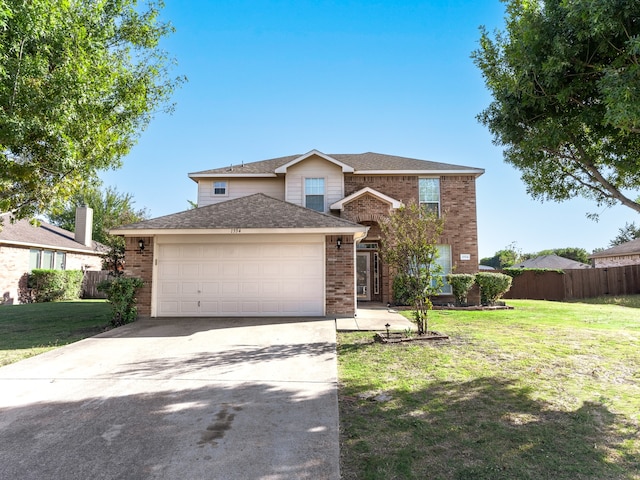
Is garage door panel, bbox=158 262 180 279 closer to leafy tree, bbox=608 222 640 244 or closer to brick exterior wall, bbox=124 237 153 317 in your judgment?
brick exterior wall, bbox=124 237 153 317

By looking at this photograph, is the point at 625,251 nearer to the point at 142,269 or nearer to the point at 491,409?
the point at 491,409

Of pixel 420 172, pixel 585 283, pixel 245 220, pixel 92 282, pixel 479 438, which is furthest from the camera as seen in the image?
pixel 92 282

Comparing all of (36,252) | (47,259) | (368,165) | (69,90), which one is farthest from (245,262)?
(47,259)

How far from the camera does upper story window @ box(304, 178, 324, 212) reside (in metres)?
16.5

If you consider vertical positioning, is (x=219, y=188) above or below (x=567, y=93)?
above

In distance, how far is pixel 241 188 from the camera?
17547mm

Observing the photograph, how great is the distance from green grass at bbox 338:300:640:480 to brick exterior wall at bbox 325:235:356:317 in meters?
2.94

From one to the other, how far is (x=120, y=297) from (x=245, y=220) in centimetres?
403

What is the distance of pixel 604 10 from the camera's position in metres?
4.08

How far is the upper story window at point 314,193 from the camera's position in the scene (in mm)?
16484

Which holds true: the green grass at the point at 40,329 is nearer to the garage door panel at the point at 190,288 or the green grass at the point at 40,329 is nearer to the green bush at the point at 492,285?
the garage door panel at the point at 190,288

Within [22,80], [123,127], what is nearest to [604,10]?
[22,80]

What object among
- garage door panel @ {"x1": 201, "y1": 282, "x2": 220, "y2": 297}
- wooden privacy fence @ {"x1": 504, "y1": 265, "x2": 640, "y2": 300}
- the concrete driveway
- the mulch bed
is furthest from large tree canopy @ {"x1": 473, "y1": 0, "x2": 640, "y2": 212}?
wooden privacy fence @ {"x1": 504, "y1": 265, "x2": 640, "y2": 300}

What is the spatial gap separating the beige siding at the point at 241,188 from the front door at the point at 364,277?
15.7 ft
